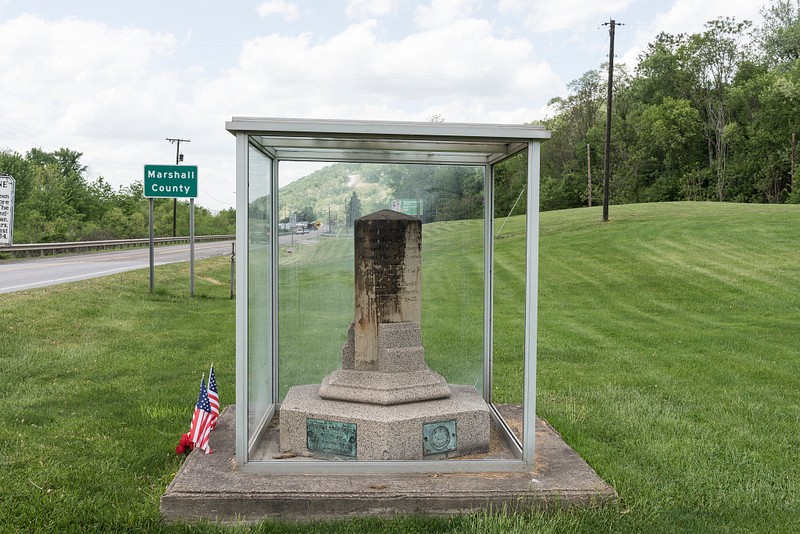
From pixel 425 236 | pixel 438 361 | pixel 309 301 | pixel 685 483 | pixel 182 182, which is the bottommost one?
pixel 685 483

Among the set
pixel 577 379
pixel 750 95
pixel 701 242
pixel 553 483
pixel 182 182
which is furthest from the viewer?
pixel 750 95

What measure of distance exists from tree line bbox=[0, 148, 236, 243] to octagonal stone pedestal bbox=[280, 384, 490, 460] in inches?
1346

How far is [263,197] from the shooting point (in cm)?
600

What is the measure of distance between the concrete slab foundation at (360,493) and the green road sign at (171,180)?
37.3 feet

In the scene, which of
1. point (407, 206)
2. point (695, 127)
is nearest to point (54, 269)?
point (407, 206)

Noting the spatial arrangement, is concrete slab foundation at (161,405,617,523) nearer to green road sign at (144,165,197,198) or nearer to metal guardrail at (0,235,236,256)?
green road sign at (144,165,197,198)

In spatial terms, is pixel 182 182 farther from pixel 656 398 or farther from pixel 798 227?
pixel 798 227

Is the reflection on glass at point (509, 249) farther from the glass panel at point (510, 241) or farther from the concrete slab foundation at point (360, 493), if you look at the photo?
the concrete slab foundation at point (360, 493)

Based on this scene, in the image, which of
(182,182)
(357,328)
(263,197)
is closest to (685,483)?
(357,328)

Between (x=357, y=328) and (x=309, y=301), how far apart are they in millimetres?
855

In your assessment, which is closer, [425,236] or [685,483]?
[685,483]

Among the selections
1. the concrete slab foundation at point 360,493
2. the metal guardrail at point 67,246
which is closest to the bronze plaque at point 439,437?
the concrete slab foundation at point 360,493

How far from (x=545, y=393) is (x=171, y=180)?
10.6 m

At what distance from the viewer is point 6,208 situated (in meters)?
5.04
